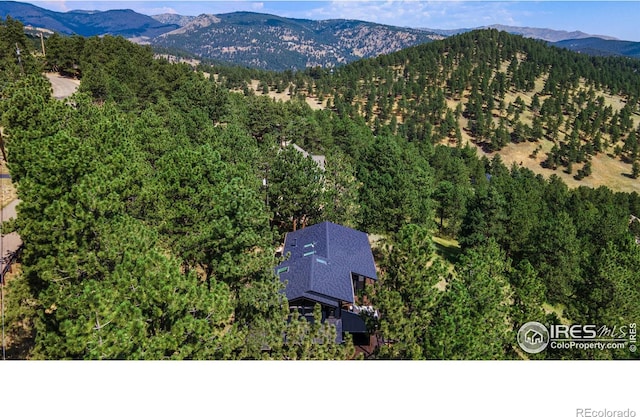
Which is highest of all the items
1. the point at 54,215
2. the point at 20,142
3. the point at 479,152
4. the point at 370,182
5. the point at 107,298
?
the point at 20,142

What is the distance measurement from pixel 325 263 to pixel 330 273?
108 centimetres

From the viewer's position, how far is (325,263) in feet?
99.0

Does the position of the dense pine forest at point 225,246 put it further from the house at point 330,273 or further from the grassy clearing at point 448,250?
the house at point 330,273

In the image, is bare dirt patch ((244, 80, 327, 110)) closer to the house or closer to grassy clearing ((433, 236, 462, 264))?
grassy clearing ((433, 236, 462, 264))

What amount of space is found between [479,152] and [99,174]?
130645mm

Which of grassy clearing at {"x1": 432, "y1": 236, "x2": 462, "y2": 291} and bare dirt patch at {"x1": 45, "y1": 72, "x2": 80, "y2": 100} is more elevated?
bare dirt patch at {"x1": 45, "y1": 72, "x2": 80, "y2": 100}

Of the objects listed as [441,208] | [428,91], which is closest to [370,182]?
[441,208]

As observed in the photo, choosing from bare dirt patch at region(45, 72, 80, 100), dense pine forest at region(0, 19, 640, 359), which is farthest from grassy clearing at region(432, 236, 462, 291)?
bare dirt patch at region(45, 72, 80, 100)

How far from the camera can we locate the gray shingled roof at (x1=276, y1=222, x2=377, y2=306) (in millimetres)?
27125

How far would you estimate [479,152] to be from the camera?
Result: 13325 cm

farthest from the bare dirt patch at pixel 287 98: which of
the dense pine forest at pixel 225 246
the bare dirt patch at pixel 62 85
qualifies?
the dense pine forest at pixel 225 246

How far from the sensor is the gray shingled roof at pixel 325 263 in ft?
89.0

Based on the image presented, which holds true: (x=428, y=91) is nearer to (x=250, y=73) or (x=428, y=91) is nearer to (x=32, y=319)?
(x=250, y=73)

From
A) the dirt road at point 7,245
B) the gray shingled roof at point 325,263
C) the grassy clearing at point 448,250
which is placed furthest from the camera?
the grassy clearing at point 448,250
